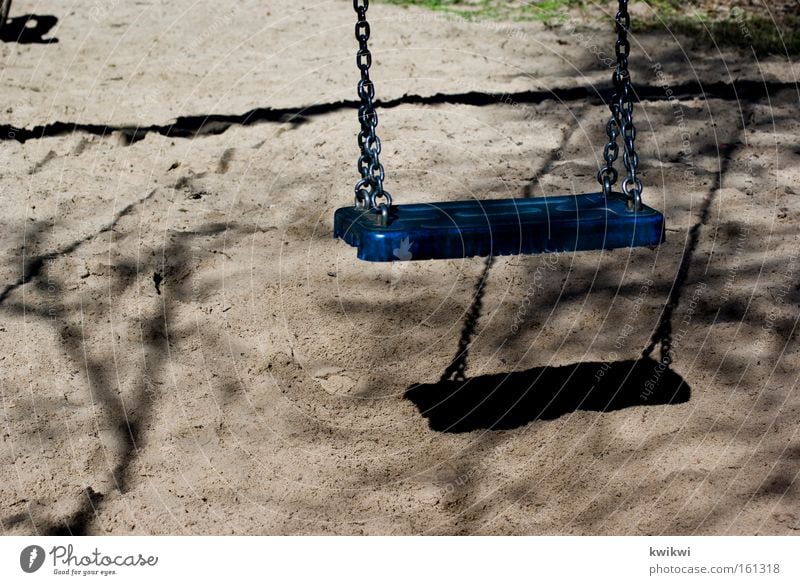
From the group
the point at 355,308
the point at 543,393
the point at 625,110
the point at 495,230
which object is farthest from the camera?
the point at 355,308

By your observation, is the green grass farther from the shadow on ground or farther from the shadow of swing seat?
the shadow of swing seat

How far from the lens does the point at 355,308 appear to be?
3.82 metres

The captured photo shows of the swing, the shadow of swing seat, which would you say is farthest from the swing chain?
the shadow of swing seat

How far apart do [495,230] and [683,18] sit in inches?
160

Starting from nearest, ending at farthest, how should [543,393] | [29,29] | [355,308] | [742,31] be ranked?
[543,393] → [355,308] → [29,29] → [742,31]

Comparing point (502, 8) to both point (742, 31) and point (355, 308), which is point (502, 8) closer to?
point (742, 31)

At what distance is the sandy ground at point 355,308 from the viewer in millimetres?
3174

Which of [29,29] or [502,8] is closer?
[29,29]

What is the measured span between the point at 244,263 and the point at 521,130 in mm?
1727

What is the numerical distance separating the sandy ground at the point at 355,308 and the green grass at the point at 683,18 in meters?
0.40

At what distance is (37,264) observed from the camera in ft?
13.0

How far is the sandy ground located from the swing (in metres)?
0.76

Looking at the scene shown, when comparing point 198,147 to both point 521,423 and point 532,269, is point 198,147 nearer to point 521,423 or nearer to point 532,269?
point 532,269

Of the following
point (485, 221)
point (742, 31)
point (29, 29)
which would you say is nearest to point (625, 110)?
point (485, 221)
